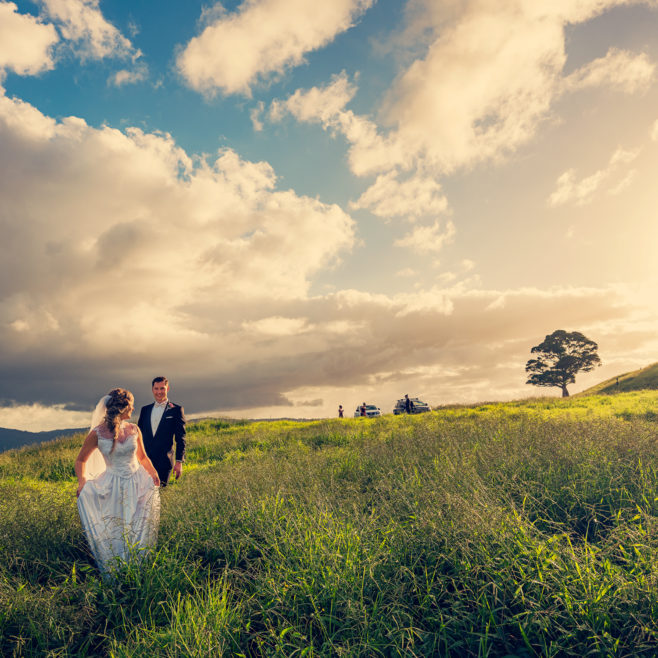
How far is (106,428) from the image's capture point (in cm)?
591

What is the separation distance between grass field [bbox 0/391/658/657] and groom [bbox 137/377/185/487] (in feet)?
4.41

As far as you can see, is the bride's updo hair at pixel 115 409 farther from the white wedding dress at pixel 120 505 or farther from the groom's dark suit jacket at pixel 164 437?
the groom's dark suit jacket at pixel 164 437

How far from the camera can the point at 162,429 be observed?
8094 millimetres

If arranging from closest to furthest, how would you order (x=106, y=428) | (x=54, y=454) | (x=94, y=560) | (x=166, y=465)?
(x=94, y=560) < (x=106, y=428) < (x=166, y=465) < (x=54, y=454)

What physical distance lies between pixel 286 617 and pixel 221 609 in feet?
1.85

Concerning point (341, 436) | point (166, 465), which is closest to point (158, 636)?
point (166, 465)

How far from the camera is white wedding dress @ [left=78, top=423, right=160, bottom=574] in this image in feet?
17.0

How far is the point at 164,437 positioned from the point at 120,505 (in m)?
2.52

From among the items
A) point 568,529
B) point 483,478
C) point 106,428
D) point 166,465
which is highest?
point 106,428

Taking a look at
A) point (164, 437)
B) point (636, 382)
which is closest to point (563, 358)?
point (636, 382)

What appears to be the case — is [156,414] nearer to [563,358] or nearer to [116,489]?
[116,489]

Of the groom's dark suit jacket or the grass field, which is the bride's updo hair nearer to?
the grass field

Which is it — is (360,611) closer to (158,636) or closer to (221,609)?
(221,609)

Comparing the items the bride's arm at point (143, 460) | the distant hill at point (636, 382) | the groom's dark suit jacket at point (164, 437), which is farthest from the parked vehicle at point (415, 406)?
the bride's arm at point (143, 460)
